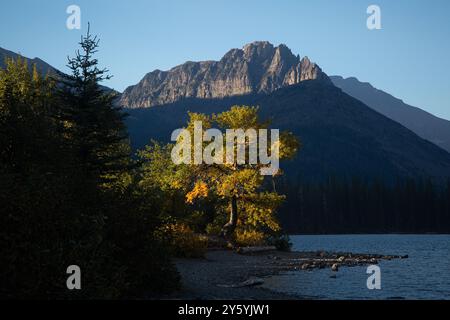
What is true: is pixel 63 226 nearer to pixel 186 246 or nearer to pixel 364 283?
pixel 364 283

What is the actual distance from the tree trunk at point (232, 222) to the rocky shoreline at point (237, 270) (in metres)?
2.90

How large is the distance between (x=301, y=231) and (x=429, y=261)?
10959 cm

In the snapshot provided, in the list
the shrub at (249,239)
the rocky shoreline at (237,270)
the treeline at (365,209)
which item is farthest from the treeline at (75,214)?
the treeline at (365,209)

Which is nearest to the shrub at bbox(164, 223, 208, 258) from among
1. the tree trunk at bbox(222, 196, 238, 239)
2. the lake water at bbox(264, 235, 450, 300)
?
the lake water at bbox(264, 235, 450, 300)

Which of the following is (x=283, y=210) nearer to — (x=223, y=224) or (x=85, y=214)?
(x=223, y=224)

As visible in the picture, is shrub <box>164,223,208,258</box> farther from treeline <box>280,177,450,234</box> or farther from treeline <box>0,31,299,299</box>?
treeline <box>280,177,450,234</box>

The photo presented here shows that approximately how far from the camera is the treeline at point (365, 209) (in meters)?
143

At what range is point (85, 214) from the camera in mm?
17688

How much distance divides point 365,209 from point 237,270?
398 feet

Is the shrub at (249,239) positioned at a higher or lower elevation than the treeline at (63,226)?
lower

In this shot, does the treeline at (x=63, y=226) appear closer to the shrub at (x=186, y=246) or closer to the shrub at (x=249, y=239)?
the shrub at (x=186, y=246)

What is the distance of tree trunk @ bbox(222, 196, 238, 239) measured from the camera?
48231mm

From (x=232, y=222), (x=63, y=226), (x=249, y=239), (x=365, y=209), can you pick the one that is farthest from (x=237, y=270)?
(x=365, y=209)
